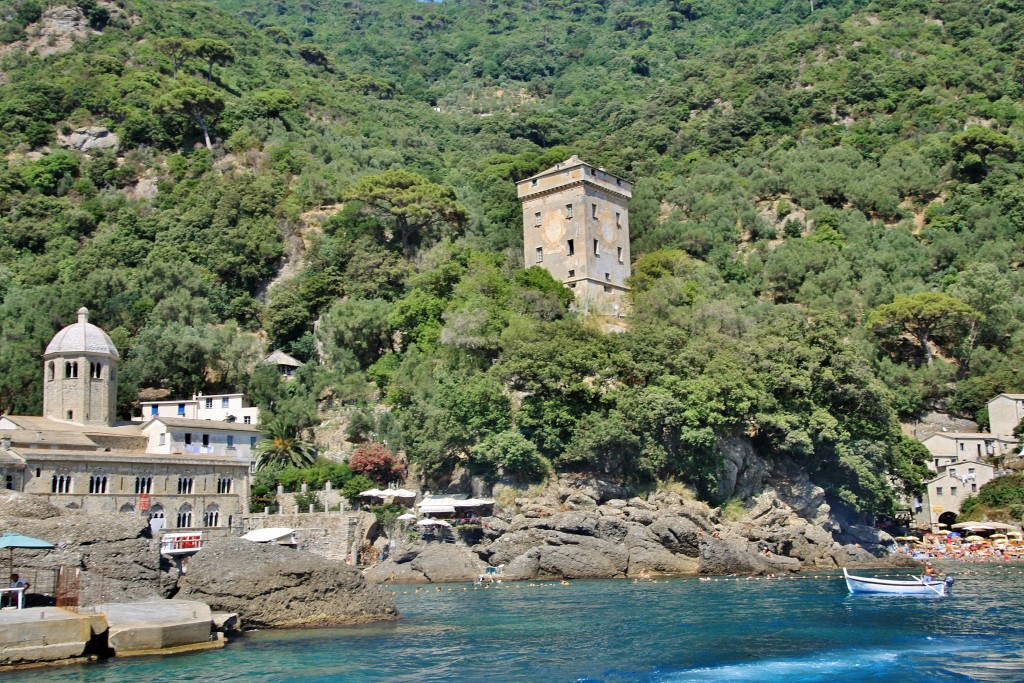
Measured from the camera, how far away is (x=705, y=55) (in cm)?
14612

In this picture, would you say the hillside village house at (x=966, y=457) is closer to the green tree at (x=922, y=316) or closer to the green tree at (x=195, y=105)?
the green tree at (x=922, y=316)

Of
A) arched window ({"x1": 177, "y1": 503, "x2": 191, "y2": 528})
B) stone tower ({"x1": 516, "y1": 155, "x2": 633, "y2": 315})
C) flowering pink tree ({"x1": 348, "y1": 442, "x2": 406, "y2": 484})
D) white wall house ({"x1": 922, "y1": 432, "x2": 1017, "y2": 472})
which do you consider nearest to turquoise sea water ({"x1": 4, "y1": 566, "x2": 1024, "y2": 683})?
arched window ({"x1": 177, "y1": 503, "x2": 191, "y2": 528})

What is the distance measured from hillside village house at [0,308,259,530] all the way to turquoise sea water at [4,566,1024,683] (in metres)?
14.7

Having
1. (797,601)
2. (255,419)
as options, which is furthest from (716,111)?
(797,601)

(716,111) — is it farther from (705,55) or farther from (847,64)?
(705,55)

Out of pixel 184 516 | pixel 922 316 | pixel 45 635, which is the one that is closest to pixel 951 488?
pixel 922 316

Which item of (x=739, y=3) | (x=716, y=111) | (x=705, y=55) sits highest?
(x=739, y=3)

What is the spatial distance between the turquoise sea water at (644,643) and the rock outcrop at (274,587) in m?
0.82

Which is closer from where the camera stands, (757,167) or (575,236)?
(575,236)

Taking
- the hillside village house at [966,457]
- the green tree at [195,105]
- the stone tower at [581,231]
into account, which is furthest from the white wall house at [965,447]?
the green tree at [195,105]

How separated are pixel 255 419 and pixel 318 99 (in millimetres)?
61148

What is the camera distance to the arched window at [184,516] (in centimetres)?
5119

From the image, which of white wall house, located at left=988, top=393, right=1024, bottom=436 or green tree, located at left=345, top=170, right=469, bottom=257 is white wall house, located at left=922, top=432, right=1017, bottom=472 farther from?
green tree, located at left=345, top=170, right=469, bottom=257

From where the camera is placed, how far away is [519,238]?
8062 centimetres
